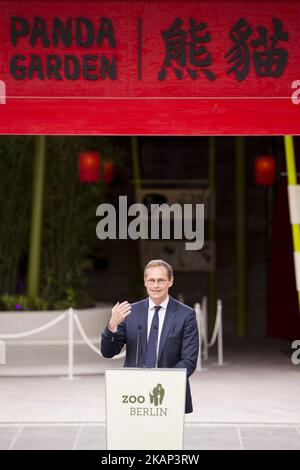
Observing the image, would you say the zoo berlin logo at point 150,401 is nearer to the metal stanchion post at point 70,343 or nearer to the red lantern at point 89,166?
the metal stanchion post at point 70,343

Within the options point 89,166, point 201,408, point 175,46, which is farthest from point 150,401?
point 89,166

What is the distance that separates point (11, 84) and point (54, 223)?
18.2 feet

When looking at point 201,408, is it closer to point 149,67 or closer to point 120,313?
point 149,67

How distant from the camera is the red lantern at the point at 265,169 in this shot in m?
14.6

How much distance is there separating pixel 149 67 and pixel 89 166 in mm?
5356

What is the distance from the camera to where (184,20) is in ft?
24.2

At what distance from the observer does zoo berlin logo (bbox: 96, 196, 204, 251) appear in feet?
48.6

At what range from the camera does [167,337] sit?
5203 millimetres

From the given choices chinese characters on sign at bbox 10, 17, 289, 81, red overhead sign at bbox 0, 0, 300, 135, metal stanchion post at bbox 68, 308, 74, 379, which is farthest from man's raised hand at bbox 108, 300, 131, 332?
metal stanchion post at bbox 68, 308, 74, 379

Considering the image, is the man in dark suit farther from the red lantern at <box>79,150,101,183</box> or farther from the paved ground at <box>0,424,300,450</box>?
the red lantern at <box>79,150,101,183</box>

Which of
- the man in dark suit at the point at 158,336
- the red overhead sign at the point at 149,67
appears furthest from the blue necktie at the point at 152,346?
the red overhead sign at the point at 149,67

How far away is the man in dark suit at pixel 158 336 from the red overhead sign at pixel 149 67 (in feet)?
7.86
